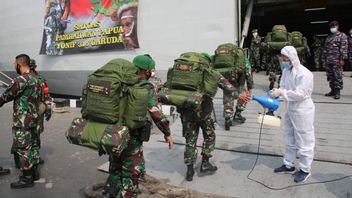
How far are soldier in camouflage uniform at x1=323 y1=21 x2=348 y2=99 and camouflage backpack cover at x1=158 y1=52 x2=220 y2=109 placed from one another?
3.77 m

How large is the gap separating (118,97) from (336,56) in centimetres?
548

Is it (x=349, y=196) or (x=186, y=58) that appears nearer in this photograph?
(x=349, y=196)

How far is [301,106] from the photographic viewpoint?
4.02 m

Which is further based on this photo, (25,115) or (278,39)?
(278,39)

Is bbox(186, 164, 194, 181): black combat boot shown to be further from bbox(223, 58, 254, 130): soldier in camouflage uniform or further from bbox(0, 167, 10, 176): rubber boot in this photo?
bbox(0, 167, 10, 176): rubber boot

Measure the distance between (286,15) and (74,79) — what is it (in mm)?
11720

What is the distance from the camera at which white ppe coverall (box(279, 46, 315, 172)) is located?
13.0ft

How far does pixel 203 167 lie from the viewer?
15.2 feet

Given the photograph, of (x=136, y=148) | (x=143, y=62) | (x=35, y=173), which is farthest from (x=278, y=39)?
(x=35, y=173)

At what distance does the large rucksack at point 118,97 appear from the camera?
296cm

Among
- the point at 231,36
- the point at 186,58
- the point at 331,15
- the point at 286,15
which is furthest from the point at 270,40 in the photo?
the point at 331,15

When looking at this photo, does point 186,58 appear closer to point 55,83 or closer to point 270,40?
point 270,40

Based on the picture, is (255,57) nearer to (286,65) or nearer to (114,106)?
(286,65)

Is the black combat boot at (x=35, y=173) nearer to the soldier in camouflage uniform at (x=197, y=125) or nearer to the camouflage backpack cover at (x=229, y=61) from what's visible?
the soldier in camouflage uniform at (x=197, y=125)
